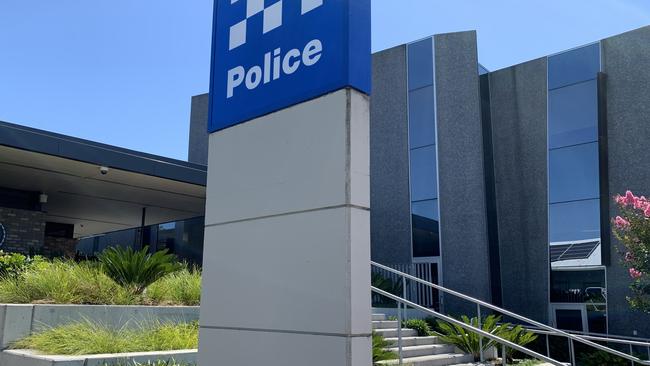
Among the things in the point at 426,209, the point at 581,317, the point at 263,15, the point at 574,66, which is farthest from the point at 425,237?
the point at 263,15

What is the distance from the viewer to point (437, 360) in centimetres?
900

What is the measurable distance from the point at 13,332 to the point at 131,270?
219cm

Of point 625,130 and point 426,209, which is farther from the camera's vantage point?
point 426,209

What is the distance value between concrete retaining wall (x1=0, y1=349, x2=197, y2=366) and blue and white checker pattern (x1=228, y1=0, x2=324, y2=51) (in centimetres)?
379

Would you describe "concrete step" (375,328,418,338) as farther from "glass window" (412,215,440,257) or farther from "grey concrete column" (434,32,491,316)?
"glass window" (412,215,440,257)

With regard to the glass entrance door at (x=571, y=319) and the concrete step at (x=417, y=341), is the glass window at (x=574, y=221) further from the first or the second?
the concrete step at (x=417, y=341)

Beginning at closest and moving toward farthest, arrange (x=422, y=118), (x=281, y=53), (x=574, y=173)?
(x=281, y=53)
(x=574, y=173)
(x=422, y=118)

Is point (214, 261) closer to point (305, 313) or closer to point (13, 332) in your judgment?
point (305, 313)

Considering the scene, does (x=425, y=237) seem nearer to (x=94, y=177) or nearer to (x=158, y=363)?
(x=94, y=177)

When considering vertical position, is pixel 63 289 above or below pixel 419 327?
above

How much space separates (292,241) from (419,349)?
5.88 meters

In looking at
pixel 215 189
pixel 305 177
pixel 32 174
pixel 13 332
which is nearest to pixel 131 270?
pixel 13 332

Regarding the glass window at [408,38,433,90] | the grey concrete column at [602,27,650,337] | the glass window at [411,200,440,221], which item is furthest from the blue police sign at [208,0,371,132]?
the glass window at [408,38,433,90]

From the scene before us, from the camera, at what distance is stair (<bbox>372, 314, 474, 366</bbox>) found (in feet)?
29.0
